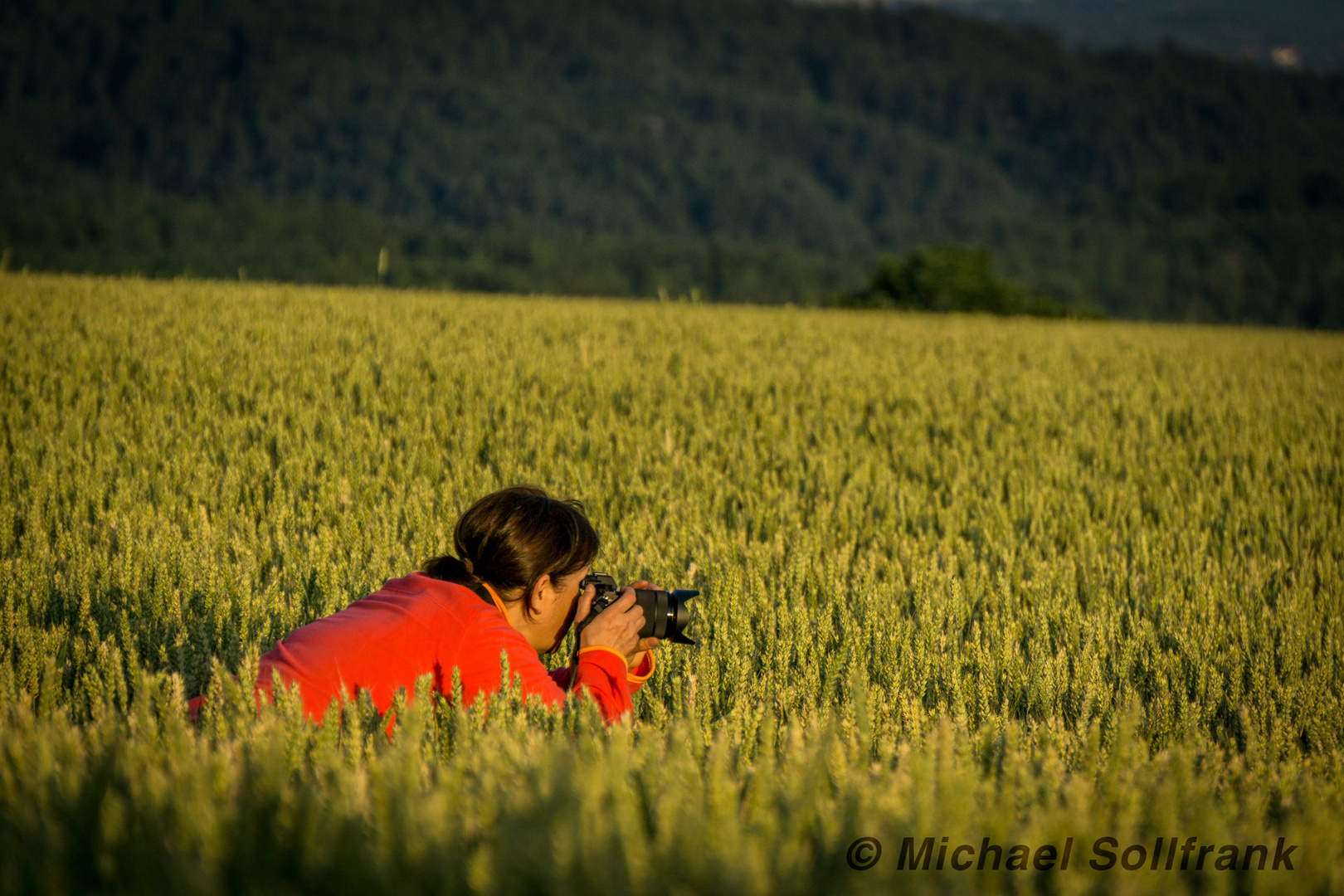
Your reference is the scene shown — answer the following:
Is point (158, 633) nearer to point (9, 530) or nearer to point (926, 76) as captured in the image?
point (9, 530)

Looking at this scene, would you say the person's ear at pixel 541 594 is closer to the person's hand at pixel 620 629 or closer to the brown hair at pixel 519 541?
the brown hair at pixel 519 541

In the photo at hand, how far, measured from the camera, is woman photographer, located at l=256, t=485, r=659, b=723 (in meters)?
2.21

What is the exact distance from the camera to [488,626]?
2355mm

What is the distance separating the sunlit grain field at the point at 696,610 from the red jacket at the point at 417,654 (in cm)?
12

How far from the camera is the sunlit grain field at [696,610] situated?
140cm

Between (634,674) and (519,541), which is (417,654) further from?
(634,674)

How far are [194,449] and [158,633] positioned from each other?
2.33m

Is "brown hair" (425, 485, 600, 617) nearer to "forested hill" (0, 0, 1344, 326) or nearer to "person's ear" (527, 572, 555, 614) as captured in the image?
"person's ear" (527, 572, 555, 614)

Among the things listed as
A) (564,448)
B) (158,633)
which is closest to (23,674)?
(158,633)

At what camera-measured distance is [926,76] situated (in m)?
190

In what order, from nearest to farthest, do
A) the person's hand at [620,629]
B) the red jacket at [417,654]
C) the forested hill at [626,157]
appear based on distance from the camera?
the red jacket at [417,654] → the person's hand at [620,629] → the forested hill at [626,157]

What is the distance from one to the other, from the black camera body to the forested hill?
29082 mm

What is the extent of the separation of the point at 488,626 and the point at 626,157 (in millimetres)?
133524

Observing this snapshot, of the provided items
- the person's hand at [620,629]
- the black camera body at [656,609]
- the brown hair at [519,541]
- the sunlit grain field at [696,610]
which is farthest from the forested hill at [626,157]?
the person's hand at [620,629]
